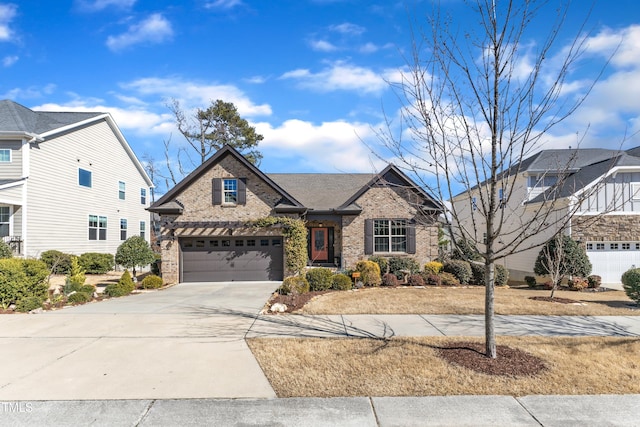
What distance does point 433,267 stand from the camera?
52.6 ft

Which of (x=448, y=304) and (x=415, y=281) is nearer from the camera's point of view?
(x=448, y=304)

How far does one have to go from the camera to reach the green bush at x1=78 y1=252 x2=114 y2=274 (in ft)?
63.6

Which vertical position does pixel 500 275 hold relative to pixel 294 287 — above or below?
below

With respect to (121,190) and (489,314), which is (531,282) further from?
(121,190)

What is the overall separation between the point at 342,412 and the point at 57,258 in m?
18.3

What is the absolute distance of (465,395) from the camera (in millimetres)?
4633

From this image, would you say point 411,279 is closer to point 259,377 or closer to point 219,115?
point 259,377

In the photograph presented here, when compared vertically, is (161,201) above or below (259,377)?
above

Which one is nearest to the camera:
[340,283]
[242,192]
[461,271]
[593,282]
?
[340,283]

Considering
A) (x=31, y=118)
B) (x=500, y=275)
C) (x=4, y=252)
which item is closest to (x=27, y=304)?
(x=4, y=252)

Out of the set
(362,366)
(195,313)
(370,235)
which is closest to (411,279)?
(370,235)

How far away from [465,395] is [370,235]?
41.8ft

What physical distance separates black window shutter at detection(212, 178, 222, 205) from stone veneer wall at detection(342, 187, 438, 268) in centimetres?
588

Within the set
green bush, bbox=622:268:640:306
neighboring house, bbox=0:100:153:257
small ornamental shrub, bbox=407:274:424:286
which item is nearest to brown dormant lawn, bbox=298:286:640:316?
green bush, bbox=622:268:640:306
